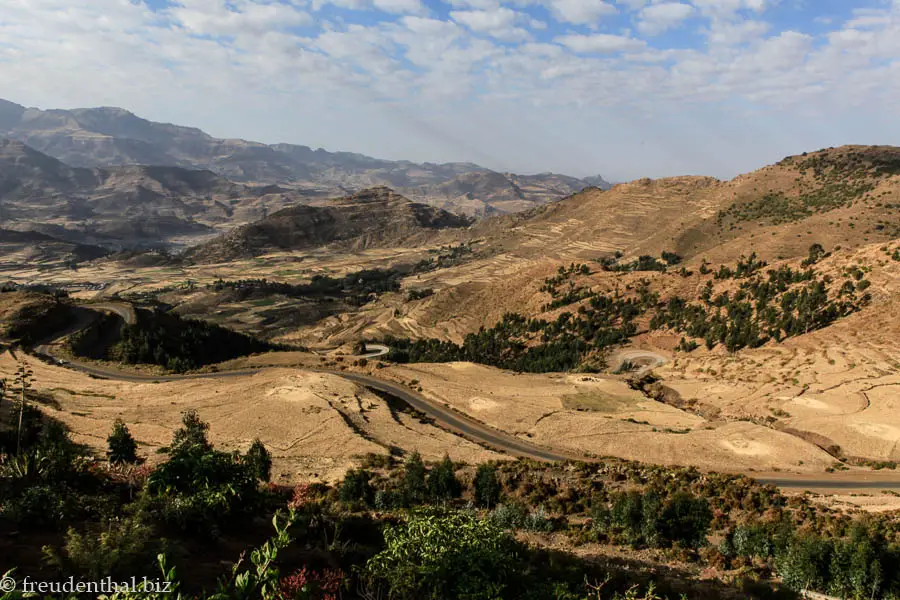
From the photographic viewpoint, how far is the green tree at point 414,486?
33.2m

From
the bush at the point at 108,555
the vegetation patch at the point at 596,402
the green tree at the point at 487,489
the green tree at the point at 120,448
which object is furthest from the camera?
the vegetation patch at the point at 596,402

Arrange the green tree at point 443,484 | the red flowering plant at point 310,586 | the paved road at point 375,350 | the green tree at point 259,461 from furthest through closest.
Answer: the paved road at point 375,350, the green tree at point 443,484, the green tree at point 259,461, the red flowering plant at point 310,586

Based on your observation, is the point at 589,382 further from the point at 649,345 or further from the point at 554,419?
the point at 649,345

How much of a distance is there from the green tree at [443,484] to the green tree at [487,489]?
1518mm

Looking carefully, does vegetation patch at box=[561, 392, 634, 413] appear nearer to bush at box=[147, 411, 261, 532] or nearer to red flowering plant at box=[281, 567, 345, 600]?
bush at box=[147, 411, 261, 532]

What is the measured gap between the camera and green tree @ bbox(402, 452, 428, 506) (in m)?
33.2

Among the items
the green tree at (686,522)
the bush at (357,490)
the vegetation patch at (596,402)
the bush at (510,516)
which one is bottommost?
the bush at (357,490)

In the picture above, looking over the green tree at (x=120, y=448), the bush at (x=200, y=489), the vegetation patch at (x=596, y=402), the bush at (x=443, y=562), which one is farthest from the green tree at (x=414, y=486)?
the vegetation patch at (x=596, y=402)

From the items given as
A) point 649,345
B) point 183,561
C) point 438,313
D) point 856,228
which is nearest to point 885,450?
point 649,345

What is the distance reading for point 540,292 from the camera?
385ft

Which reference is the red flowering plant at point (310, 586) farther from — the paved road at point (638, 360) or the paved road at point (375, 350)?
the paved road at point (375, 350)

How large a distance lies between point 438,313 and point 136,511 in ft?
355

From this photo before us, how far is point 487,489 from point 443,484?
3.02 meters

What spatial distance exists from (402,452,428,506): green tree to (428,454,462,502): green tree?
1.76 feet
